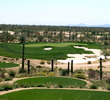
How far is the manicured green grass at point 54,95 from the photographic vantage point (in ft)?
46.7

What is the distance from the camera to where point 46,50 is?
2731 inches

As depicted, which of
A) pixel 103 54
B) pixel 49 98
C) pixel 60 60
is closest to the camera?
pixel 49 98

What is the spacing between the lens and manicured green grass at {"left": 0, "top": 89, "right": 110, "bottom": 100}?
14242mm

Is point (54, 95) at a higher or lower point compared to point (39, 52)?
higher

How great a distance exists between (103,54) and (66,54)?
399 inches

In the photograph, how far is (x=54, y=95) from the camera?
A: 48.6 ft

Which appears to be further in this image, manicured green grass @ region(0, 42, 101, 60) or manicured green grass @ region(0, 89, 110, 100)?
manicured green grass @ region(0, 42, 101, 60)

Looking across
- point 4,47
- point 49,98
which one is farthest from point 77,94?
point 4,47

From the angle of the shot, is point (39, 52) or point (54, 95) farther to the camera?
point (39, 52)

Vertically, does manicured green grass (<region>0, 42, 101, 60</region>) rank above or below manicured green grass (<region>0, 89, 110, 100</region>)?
below

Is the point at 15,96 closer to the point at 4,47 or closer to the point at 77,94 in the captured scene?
the point at 77,94

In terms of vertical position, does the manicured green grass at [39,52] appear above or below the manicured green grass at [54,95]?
below

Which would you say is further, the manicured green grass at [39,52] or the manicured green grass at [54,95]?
the manicured green grass at [39,52]

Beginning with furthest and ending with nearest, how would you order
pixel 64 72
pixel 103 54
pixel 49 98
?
pixel 103 54, pixel 64 72, pixel 49 98
